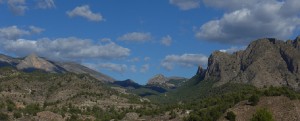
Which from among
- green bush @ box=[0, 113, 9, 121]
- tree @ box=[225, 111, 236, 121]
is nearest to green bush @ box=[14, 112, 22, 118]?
green bush @ box=[0, 113, 9, 121]

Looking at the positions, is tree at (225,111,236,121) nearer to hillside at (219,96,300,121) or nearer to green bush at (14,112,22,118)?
hillside at (219,96,300,121)

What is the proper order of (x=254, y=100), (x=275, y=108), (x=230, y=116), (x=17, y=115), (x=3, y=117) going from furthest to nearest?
(x=17, y=115) → (x=3, y=117) → (x=254, y=100) → (x=275, y=108) → (x=230, y=116)

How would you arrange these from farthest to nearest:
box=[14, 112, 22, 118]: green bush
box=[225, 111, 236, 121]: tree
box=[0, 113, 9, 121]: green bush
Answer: box=[14, 112, 22, 118]: green bush → box=[0, 113, 9, 121]: green bush → box=[225, 111, 236, 121]: tree

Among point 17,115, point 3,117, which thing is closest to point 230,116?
point 3,117

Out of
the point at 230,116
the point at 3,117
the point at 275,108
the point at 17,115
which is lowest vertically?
the point at 230,116

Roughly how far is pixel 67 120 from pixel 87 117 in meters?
21.0

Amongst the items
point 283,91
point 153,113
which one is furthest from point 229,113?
point 153,113

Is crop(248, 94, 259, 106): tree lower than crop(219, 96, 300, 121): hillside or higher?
higher

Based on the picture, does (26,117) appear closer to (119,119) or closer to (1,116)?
(1,116)

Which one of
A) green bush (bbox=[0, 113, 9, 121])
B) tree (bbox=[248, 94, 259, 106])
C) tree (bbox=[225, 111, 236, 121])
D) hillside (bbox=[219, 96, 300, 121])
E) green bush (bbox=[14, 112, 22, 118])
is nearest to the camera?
hillside (bbox=[219, 96, 300, 121])

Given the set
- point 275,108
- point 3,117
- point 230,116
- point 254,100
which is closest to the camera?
point 230,116

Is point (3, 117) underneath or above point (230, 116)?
above

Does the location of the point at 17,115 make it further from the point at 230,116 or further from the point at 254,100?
the point at 254,100

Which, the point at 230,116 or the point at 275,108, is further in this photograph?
the point at 275,108
